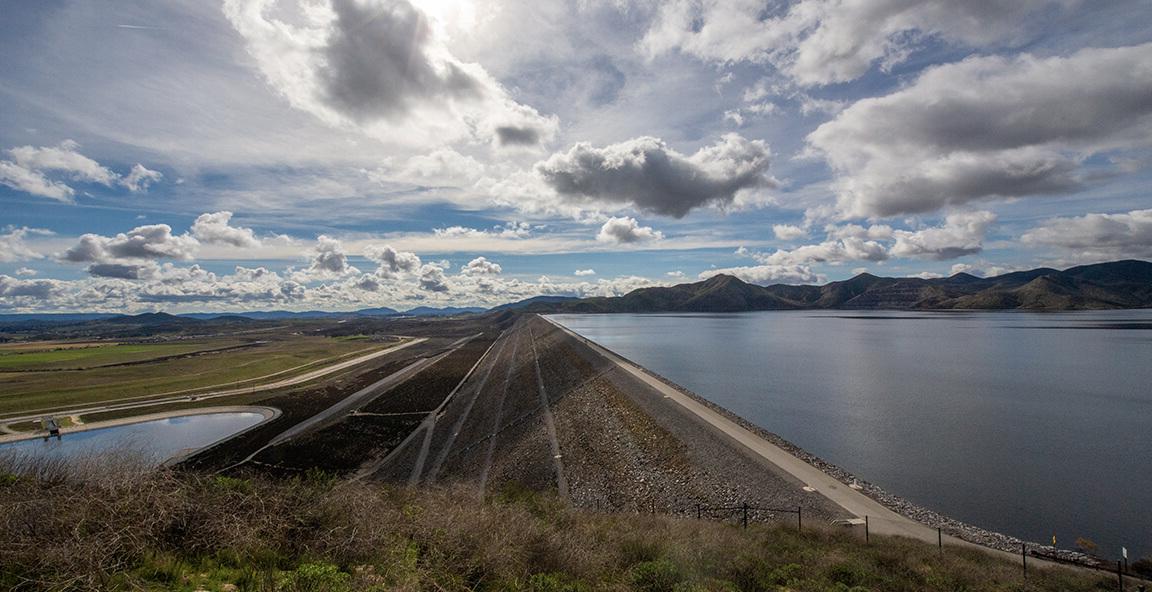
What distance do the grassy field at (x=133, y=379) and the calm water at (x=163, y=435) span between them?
18816 millimetres

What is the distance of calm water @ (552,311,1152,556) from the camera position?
27.7 metres

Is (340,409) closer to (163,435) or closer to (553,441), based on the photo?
(163,435)

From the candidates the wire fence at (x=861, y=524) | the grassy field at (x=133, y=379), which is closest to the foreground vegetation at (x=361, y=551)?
the wire fence at (x=861, y=524)

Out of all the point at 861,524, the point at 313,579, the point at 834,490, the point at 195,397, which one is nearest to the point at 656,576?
the point at 313,579

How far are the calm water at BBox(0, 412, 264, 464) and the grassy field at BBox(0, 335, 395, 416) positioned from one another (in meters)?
18.8

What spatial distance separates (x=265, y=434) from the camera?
54844mm

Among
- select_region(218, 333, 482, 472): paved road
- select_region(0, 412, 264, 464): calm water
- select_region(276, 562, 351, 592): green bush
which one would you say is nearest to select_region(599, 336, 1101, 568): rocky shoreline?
select_region(276, 562, 351, 592): green bush

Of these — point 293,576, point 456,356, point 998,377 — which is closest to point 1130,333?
point 998,377

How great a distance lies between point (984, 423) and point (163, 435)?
8401 cm

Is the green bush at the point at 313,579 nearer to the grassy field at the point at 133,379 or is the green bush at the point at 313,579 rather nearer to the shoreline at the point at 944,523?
the shoreline at the point at 944,523

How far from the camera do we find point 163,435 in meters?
58.0

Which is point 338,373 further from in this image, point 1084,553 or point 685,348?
point 1084,553

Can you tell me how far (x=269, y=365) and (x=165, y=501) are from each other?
11730 cm

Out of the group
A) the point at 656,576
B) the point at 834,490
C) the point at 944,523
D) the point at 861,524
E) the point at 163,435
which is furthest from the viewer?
the point at 163,435
